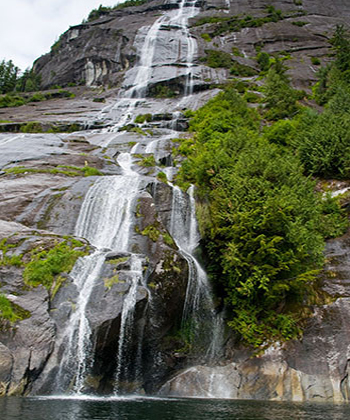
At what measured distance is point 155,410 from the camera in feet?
37.0

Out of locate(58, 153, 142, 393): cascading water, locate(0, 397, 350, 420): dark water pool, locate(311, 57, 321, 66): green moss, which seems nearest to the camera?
locate(0, 397, 350, 420): dark water pool

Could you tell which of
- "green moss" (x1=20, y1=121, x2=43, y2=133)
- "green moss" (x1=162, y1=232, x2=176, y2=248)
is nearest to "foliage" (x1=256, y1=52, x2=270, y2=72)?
"green moss" (x1=20, y1=121, x2=43, y2=133)

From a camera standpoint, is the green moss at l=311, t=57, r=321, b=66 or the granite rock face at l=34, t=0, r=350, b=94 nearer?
the green moss at l=311, t=57, r=321, b=66

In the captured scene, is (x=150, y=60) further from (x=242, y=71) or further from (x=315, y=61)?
(x=315, y=61)

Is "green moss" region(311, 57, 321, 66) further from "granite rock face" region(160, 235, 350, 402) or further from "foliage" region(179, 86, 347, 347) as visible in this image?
"granite rock face" region(160, 235, 350, 402)

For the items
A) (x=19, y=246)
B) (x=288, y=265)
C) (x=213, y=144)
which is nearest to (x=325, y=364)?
(x=288, y=265)

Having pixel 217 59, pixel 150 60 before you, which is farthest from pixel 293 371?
pixel 150 60

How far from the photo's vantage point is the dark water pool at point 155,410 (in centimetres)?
991

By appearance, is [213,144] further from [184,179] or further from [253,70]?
[253,70]

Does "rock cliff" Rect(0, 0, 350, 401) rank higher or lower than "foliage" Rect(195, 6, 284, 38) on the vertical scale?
lower

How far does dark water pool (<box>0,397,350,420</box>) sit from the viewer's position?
32.5ft

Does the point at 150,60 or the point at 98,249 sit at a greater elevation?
the point at 150,60

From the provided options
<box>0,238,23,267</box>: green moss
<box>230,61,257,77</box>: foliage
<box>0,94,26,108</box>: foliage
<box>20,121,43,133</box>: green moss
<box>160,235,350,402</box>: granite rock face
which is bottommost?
<box>160,235,350,402</box>: granite rock face

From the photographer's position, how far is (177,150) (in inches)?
1298
